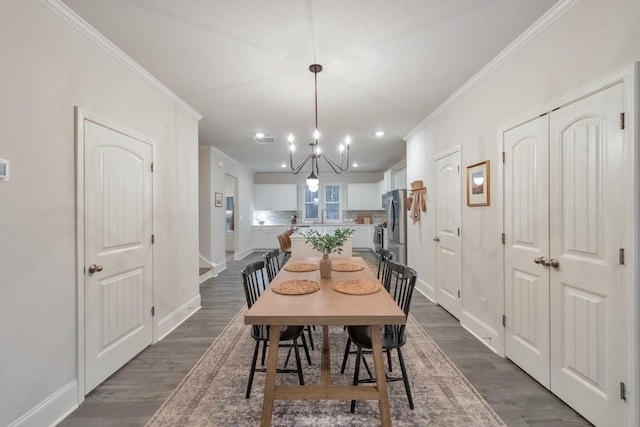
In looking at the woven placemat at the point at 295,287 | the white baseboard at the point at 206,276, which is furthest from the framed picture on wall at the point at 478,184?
the white baseboard at the point at 206,276

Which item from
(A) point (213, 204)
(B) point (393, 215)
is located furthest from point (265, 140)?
(B) point (393, 215)

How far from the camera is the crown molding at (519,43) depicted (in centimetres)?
186

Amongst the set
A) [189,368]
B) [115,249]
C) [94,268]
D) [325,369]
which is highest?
[115,249]

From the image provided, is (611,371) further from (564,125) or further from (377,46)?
(377,46)

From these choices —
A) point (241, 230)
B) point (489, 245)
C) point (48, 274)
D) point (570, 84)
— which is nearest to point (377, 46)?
point (570, 84)

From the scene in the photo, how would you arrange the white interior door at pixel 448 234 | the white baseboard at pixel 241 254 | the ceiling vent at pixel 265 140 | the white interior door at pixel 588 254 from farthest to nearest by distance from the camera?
1. the white baseboard at pixel 241 254
2. the ceiling vent at pixel 265 140
3. the white interior door at pixel 448 234
4. the white interior door at pixel 588 254

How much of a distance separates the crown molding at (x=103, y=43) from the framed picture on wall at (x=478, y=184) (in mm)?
3414

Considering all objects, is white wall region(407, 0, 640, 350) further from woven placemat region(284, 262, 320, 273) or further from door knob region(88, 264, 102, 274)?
door knob region(88, 264, 102, 274)

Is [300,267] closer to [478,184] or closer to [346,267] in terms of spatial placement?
[346,267]

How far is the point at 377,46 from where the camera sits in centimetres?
230

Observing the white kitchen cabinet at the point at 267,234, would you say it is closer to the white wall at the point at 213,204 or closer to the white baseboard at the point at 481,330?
the white wall at the point at 213,204

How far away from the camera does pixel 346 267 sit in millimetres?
2756

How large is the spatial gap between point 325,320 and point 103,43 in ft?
8.68

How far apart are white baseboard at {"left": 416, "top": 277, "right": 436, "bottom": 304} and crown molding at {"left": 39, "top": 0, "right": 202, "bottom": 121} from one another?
4235 mm
